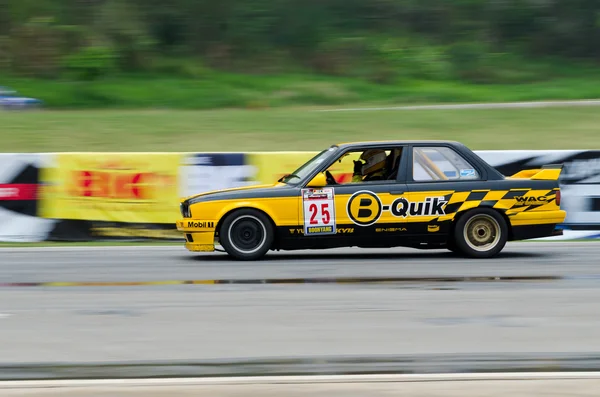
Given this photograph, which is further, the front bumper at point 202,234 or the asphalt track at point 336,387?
the front bumper at point 202,234

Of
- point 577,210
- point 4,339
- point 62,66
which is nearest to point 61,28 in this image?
point 62,66

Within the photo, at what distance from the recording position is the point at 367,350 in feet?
19.4

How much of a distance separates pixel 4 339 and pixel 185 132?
1815 centimetres

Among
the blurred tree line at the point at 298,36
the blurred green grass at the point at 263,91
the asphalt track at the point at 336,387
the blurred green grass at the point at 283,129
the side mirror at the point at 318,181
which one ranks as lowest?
the asphalt track at the point at 336,387

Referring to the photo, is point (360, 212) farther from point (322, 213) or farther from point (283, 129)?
point (283, 129)

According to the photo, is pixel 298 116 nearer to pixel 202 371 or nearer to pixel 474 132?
pixel 474 132

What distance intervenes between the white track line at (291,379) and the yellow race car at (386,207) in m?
5.86

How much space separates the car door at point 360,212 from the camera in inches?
429

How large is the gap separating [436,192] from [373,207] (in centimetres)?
79

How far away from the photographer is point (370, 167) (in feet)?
36.8

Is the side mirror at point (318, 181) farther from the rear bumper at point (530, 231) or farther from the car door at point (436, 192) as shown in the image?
the rear bumper at point (530, 231)

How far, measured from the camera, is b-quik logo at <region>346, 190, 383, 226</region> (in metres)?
10.9

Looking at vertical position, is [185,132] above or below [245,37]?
below

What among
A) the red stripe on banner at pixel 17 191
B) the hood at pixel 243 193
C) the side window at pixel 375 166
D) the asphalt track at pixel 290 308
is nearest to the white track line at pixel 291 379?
the asphalt track at pixel 290 308
